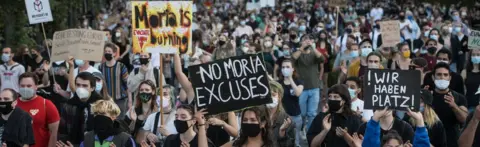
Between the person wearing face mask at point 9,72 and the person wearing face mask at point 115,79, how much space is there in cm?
176

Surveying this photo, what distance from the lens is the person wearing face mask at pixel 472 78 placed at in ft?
36.4

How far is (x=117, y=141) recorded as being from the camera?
7.80m

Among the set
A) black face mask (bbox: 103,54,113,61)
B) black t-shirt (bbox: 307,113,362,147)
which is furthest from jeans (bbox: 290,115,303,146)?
black t-shirt (bbox: 307,113,362,147)

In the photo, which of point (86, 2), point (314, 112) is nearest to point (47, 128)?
point (314, 112)

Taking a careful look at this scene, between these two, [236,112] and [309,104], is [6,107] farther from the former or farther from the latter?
[309,104]

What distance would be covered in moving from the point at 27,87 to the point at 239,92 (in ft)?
7.29

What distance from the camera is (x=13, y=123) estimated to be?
827cm

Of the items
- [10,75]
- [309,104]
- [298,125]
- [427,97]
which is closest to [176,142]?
[427,97]

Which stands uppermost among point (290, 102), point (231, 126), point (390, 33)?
point (390, 33)

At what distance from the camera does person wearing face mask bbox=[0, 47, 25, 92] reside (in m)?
13.7

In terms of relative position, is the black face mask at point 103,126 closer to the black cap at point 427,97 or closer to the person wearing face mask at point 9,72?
the black cap at point 427,97

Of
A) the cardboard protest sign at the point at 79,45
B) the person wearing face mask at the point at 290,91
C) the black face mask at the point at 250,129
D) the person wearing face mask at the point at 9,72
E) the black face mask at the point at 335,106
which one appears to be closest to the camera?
the black face mask at the point at 250,129

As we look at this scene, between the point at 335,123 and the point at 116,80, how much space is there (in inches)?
197

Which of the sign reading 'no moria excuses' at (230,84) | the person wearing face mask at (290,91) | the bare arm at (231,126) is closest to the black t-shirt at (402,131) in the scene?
the sign reading 'no moria excuses' at (230,84)
